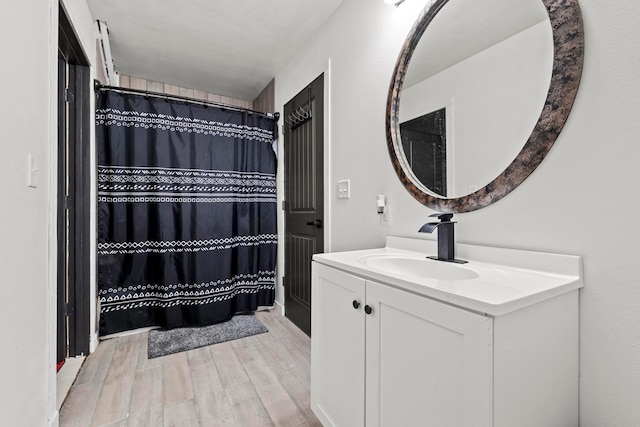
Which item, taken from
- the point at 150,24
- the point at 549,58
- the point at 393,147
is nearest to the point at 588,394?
the point at 549,58

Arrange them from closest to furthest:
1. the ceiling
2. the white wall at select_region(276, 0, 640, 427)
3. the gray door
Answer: the white wall at select_region(276, 0, 640, 427), the ceiling, the gray door

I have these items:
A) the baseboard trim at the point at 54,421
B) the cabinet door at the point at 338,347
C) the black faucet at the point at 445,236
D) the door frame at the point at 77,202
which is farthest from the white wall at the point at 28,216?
Result: the black faucet at the point at 445,236

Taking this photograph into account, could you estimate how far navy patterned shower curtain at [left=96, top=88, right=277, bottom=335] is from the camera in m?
2.31

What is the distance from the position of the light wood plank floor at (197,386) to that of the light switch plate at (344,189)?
1.15 m

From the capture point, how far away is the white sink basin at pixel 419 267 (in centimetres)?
106

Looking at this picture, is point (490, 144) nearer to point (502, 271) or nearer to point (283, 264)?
point (502, 271)

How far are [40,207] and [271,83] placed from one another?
2.50 metres

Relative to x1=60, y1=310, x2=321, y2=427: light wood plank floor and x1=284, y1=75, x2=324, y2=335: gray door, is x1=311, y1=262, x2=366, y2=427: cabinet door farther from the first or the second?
x1=284, y1=75, x2=324, y2=335: gray door

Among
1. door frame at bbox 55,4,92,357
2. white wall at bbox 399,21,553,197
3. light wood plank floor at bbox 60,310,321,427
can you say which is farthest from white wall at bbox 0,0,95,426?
white wall at bbox 399,21,553,197

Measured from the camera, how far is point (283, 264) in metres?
2.89

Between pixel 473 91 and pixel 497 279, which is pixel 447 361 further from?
pixel 473 91

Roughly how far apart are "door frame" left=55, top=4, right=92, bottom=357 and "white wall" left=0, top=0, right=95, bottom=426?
767mm

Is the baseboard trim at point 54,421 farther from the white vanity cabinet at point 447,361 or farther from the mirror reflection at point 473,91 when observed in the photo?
the mirror reflection at point 473,91

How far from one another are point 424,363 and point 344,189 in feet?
4.25
